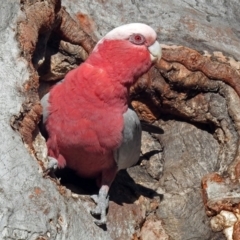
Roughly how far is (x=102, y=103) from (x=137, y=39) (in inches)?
16.5

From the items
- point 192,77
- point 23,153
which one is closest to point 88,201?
point 23,153

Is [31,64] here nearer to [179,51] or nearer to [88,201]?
[88,201]

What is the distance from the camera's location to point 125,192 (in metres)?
4.34

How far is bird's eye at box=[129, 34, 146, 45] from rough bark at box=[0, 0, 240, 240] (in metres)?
0.48

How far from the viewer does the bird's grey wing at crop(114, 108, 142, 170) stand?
3.95 meters

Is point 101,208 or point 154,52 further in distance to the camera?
point 154,52

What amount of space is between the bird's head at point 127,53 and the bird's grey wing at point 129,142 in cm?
20

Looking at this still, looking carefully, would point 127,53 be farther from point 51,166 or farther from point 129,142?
point 51,166

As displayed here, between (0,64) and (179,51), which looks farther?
(179,51)

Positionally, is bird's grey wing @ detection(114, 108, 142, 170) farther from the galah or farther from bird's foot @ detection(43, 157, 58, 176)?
bird's foot @ detection(43, 157, 58, 176)

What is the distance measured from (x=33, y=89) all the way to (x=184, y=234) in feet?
4.49

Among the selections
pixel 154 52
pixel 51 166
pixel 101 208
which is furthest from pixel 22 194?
pixel 154 52

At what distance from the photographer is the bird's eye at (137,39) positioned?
3.97 meters

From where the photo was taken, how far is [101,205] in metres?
3.84
